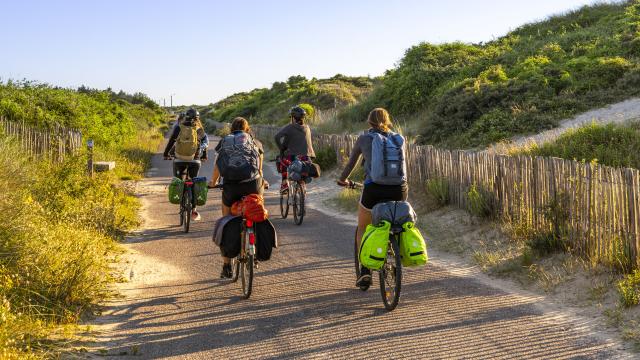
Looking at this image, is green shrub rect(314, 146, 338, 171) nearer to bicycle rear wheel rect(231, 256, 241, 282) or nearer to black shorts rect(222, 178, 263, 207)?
bicycle rear wheel rect(231, 256, 241, 282)

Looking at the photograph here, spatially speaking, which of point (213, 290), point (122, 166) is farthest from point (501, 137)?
point (213, 290)

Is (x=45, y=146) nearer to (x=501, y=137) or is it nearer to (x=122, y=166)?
(x=122, y=166)

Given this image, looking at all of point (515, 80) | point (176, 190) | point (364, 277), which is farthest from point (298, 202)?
point (515, 80)

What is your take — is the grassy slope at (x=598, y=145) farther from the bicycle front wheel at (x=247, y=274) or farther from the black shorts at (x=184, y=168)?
the bicycle front wheel at (x=247, y=274)

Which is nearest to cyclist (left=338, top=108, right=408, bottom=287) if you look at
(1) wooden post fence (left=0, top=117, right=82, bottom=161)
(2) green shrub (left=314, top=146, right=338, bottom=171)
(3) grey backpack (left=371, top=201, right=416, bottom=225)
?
(3) grey backpack (left=371, top=201, right=416, bottom=225)

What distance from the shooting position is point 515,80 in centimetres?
2386

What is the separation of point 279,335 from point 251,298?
53.9 inches

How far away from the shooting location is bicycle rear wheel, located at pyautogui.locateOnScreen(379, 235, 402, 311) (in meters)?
6.29

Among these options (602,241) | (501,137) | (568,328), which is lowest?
(568,328)

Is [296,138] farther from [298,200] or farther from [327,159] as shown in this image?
[327,159]

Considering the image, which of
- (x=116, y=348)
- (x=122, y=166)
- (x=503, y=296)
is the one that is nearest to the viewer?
(x=116, y=348)

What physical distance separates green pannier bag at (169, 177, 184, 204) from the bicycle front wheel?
13.9 ft

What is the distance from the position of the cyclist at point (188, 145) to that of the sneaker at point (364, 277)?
475 cm

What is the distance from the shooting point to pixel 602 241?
739 centimetres
